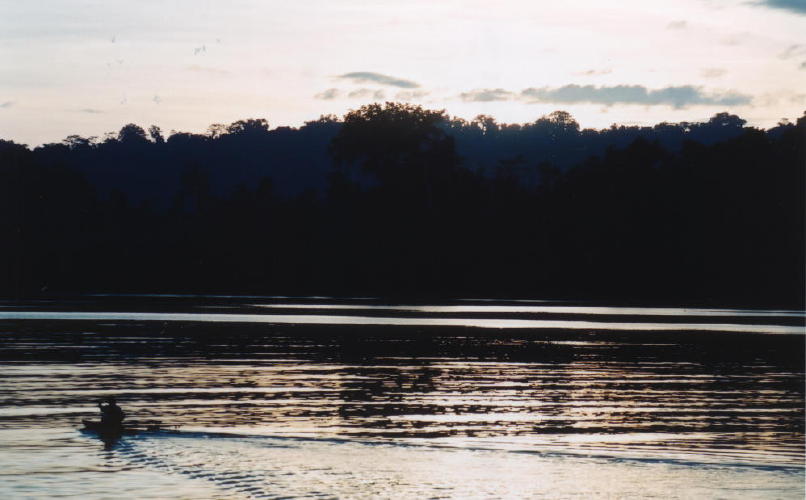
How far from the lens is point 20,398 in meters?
32.1

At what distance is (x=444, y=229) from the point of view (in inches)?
5595

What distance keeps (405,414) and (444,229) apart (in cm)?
11202

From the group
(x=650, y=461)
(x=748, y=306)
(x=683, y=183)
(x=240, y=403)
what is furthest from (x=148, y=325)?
(x=683, y=183)

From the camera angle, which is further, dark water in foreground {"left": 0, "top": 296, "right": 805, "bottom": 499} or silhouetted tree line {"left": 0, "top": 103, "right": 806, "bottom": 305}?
silhouetted tree line {"left": 0, "top": 103, "right": 806, "bottom": 305}

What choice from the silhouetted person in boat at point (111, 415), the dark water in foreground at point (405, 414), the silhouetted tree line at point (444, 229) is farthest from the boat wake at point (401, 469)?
the silhouetted tree line at point (444, 229)

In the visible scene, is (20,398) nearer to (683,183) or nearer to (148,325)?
(148,325)

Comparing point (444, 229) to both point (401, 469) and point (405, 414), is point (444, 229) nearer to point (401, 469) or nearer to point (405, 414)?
Result: point (405, 414)

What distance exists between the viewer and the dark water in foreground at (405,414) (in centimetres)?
2164

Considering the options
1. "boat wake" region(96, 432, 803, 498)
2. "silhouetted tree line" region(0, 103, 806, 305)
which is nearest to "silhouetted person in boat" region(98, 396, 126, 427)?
"boat wake" region(96, 432, 803, 498)

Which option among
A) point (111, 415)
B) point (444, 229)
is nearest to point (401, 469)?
point (111, 415)

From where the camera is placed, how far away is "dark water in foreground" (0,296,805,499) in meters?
21.6

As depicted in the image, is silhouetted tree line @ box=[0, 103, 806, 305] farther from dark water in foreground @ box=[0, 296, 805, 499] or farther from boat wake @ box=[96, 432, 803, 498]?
boat wake @ box=[96, 432, 803, 498]

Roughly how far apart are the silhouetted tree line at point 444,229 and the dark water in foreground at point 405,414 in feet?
216

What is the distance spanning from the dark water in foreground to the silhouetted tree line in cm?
6596
